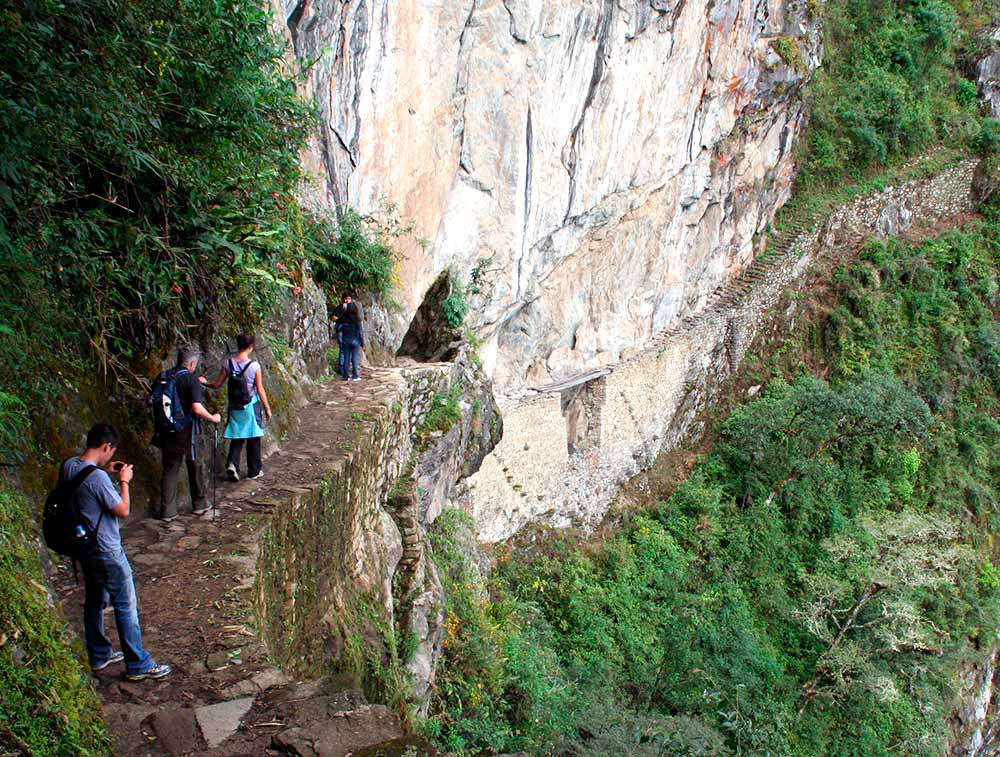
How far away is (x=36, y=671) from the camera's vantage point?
2.20 metres

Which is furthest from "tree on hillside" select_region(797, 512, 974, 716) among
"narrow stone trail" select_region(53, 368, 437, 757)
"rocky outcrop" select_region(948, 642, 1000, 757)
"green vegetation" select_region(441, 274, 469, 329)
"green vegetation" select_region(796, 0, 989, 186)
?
"narrow stone trail" select_region(53, 368, 437, 757)

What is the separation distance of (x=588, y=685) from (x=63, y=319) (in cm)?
950

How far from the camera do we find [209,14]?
13.0 feet

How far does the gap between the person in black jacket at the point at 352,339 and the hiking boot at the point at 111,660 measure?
4.35m

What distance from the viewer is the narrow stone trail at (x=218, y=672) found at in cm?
256

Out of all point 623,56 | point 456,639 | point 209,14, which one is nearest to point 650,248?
point 623,56

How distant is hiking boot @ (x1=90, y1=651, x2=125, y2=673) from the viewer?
115 inches

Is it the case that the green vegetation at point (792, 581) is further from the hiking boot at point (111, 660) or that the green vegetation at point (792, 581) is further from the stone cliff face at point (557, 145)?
the hiking boot at point (111, 660)

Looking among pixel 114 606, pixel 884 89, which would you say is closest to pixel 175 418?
pixel 114 606

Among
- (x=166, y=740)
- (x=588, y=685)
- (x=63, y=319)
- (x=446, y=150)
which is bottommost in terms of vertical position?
(x=588, y=685)

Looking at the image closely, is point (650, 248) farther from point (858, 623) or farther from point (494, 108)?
point (858, 623)

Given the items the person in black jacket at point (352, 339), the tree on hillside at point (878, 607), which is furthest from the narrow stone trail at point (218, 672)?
the tree on hillside at point (878, 607)

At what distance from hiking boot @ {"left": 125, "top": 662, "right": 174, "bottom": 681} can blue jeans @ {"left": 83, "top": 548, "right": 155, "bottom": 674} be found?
1 centimetres

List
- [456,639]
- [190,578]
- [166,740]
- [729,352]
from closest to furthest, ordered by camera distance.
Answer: [166,740] → [190,578] → [456,639] → [729,352]
